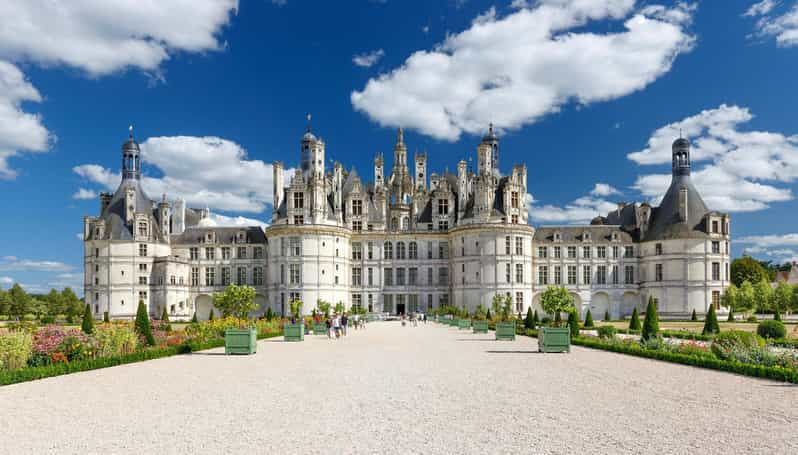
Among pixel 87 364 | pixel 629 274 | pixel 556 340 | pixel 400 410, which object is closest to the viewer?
pixel 400 410

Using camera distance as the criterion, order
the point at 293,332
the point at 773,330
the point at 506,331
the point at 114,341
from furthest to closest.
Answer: the point at 293,332 → the point at 506,331 → the point at 773,330 → the point at 114,341

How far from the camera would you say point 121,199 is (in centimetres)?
6938

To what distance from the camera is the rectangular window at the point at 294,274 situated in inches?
2608

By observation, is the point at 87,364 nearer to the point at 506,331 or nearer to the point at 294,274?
the point at 506,331

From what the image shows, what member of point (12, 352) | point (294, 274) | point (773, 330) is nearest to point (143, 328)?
point (12, 352)

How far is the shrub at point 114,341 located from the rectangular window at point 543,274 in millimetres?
53171

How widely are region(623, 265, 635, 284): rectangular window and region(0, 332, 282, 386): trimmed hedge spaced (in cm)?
5346

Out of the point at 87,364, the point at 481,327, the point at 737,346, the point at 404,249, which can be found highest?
the point at 404,249

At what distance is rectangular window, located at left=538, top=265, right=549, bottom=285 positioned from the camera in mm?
70250

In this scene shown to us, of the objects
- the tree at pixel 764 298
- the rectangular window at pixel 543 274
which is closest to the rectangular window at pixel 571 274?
the rectangular window at pixel 543 274

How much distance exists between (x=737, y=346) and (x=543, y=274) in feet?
162

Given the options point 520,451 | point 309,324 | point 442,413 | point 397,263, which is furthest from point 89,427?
point 397,263

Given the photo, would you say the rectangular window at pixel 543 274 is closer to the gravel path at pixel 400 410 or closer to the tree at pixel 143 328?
the gravel path at pixel 400 410

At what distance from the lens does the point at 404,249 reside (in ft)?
237
